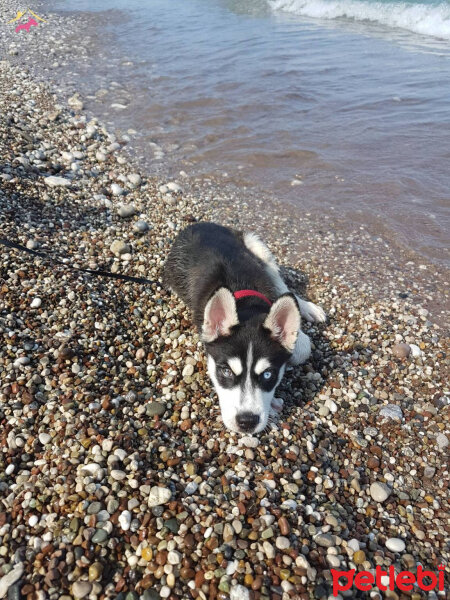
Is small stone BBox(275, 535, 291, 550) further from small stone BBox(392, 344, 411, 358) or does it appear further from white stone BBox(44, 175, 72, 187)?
white stone BBox(44, 175, 72, 187)

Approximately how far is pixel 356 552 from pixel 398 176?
666 cm

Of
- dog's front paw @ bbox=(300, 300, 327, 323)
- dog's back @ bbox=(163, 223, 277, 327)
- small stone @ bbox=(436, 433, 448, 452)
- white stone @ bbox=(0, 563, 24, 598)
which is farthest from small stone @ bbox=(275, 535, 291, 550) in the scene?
dog's front paw @ bbox=(300, 300, 327, 323)

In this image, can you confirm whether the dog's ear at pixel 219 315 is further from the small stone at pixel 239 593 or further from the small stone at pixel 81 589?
the small stone at pixel 81 589

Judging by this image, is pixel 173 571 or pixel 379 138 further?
pixel 379 138

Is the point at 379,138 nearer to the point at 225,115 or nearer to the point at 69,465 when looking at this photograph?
the point at 225,115

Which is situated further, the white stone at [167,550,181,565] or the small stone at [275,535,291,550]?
the small stone at [275,535,291,550]

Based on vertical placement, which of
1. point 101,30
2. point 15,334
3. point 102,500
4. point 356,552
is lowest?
point 356,552

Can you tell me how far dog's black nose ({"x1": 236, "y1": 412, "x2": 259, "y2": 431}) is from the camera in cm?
341

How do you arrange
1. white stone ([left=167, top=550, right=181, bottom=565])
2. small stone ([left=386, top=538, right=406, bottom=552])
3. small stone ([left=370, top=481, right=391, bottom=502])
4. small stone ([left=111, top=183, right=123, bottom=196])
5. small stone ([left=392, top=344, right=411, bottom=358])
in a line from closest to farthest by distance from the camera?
white stone ([left=167, top=550, right=181, bottom=565]) < small stone ([left=386, top=538, right=406, bottom=552]) < small stone ([left=370, top=481, right=391, bottom=502]) < small stone ([left=392, top=344, right=411, bottom=358]) < small stone ([left=111, top=183, right=123, bottom=196])

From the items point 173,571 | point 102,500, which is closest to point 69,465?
point 102,500

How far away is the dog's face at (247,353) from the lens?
3479 mm

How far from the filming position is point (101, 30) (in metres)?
17.7

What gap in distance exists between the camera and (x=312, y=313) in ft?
17.0

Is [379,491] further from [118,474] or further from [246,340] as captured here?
[118,474]
